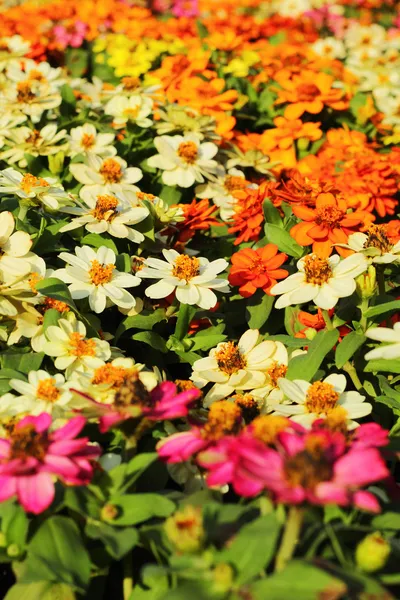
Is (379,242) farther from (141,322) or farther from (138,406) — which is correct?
(138,406)

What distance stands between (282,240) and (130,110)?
3.72ft

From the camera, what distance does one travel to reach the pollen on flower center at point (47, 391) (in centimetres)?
151

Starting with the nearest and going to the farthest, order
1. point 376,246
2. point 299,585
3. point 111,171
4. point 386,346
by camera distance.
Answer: point 299,585
point 386,346
point 376,246
point 111,171

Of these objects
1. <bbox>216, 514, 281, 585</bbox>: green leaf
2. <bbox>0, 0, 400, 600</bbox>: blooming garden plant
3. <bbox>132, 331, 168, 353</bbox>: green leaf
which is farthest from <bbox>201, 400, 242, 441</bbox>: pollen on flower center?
<bbox>132, 331, 168, 353</bbox>: green leaf

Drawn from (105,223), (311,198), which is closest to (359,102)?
(311,198)

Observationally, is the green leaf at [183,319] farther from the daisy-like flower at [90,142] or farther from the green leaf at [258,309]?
the daisy-like flower at [90,142]

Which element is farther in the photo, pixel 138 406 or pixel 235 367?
pixel 235 367

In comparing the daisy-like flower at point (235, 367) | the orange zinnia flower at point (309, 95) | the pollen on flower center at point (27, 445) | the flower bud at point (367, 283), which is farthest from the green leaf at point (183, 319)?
the orange zinnia flower at point (309, 95)

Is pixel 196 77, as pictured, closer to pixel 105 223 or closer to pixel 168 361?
pixel 105 223

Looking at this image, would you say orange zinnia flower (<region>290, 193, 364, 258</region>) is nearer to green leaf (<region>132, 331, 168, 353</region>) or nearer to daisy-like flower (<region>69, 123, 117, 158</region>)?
green leaf (<region>132, 331, 168, 353</region>)

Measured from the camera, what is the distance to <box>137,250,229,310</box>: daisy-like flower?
191 cm

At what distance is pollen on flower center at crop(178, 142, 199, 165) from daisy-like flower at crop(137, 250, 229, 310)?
78cm

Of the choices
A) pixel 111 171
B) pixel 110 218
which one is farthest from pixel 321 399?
pixel 111 171

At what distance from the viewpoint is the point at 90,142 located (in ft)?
9.07
